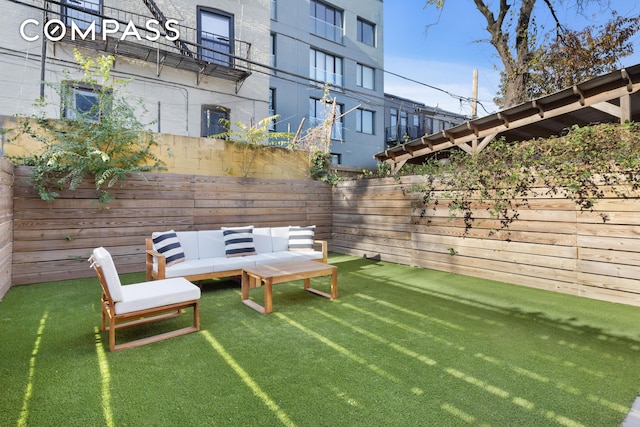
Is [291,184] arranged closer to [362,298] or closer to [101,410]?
[362,298]

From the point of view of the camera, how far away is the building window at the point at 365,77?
15242 millimetres

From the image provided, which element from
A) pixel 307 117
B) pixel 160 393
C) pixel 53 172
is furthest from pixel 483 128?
pixel 307 117

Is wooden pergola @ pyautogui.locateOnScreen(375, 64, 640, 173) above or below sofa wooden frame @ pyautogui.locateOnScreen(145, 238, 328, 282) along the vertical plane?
above

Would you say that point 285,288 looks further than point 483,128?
No

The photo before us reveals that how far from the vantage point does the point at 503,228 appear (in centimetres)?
490

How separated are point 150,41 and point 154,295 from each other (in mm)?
8034

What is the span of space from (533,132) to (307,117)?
864 centimetres

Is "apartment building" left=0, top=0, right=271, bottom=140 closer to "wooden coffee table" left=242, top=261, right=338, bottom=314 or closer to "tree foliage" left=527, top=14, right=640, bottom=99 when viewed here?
"wooden coffee table" left=242, top=261, right=338, bottom=314

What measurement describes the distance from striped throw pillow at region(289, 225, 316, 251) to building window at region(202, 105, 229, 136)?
5256 millimetres

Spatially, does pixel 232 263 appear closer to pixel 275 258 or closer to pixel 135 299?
pixel 275 258

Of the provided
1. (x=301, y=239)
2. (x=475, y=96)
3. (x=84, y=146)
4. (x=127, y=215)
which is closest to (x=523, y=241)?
(x=301, y=239)

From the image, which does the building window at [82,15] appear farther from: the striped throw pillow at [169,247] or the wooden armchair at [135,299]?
the wooden armchair at [135,299]

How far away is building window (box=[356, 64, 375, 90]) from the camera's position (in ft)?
50.0

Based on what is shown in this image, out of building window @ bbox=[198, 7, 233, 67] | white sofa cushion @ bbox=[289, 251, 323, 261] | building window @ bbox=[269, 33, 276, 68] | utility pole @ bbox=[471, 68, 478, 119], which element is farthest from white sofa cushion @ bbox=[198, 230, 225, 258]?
building window @ bbox=[269, 33, 276, 68]
